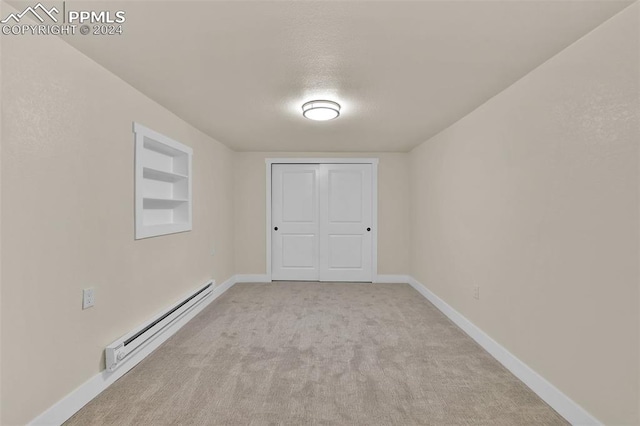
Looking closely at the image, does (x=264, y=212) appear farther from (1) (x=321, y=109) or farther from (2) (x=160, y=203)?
(1) (x=321, y=109)

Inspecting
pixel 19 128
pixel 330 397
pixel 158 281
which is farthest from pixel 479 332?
pixel 19 128

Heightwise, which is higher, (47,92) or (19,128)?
(47,92)

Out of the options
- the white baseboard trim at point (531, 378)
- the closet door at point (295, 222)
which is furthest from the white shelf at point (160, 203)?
the white baseboard trim at point (531, 378)

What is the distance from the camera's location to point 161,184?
3.48m

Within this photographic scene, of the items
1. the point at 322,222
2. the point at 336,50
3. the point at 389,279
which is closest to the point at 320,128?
the point at 336,50

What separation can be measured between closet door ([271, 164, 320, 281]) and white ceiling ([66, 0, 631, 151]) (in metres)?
2.39

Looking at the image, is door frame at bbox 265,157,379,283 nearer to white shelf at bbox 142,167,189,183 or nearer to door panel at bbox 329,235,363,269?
door panel at bbox 329,235,363,269

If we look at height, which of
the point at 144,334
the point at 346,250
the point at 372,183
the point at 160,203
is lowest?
the point at 144,334

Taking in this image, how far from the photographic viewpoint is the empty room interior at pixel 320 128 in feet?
5.37

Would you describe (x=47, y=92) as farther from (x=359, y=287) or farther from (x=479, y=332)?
(x=359, y=287)

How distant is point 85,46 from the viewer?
6.45 feet

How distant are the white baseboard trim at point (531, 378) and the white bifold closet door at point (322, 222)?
2.24 metres

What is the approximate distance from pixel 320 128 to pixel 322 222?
2.11 m

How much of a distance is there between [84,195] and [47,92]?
2.06 ft
